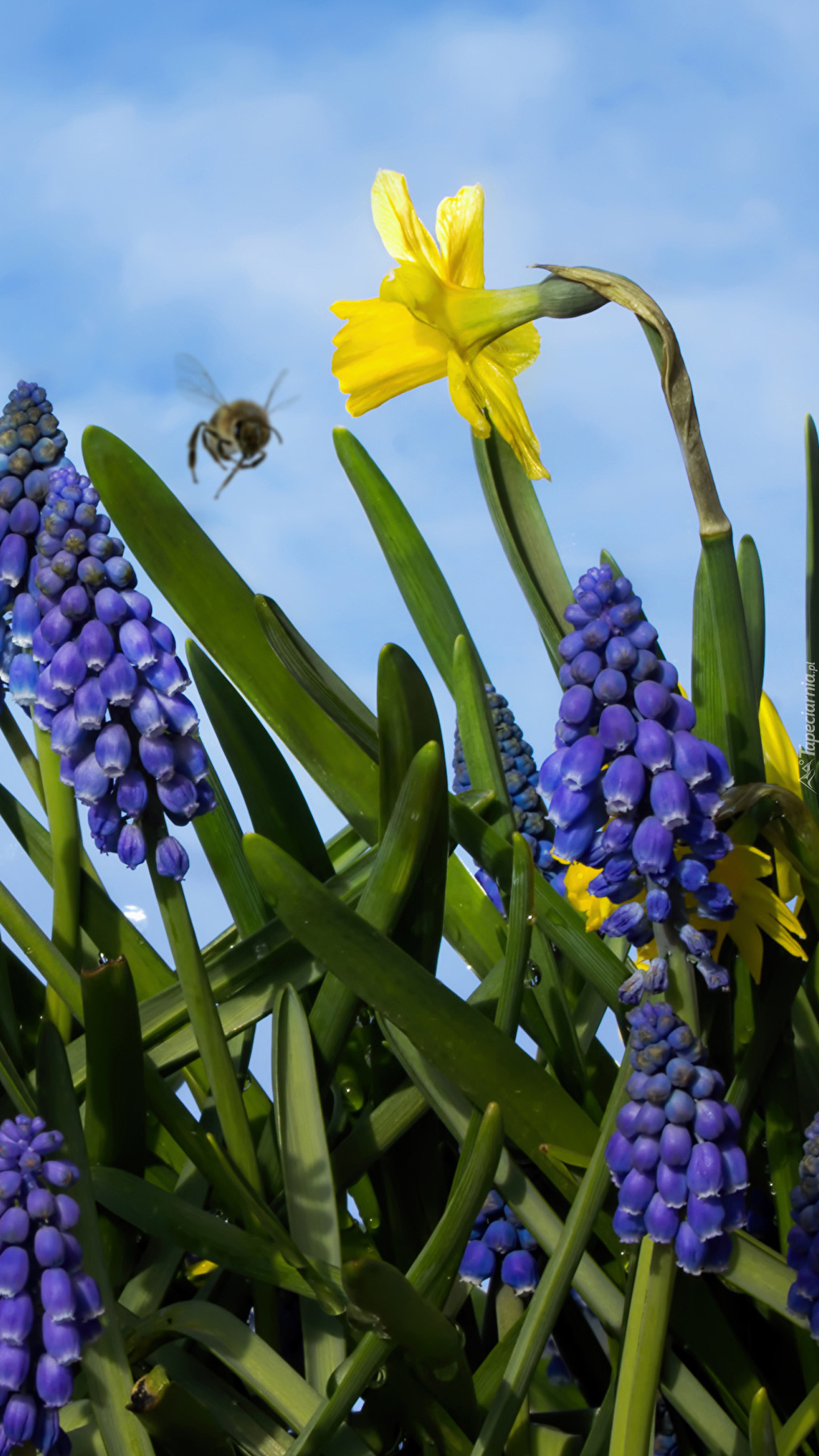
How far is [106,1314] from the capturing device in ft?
3.66

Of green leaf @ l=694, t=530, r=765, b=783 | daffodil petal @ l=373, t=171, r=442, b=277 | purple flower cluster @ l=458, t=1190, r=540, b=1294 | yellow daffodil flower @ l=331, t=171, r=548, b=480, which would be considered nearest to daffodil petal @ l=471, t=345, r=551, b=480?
yellow daffodil flower @ l=331, t=171, r=548, b=480

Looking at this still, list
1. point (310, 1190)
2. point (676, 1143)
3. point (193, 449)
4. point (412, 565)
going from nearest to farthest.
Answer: point (676, 1143)
point (310, 1190)
point (412, 565)
point (193, 449)

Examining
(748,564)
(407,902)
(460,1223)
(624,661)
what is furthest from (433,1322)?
(748,564)

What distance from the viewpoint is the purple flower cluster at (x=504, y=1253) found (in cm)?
141

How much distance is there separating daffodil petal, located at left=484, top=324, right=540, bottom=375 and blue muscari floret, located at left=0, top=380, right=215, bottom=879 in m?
0.53

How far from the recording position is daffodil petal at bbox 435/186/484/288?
1.43 m

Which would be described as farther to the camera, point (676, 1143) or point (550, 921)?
point (550, 921)

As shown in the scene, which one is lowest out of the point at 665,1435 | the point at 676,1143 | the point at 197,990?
the point at 665,1435

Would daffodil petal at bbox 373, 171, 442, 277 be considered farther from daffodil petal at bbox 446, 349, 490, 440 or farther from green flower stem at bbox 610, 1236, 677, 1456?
green flower stem at bbox 610, 1236, 677, 1456

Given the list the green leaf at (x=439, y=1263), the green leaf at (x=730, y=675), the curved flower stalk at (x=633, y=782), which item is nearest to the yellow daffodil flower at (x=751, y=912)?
the green leaf at (x=730, y=675)

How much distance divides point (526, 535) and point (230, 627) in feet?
1.64

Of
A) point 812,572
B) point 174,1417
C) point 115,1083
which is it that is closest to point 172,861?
point 115,1083

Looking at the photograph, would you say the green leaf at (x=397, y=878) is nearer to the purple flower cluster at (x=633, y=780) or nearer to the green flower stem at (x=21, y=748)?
the purple flower cluster at (x=633, y=780)

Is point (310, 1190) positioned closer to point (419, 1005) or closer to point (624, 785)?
point (419, 1005)
